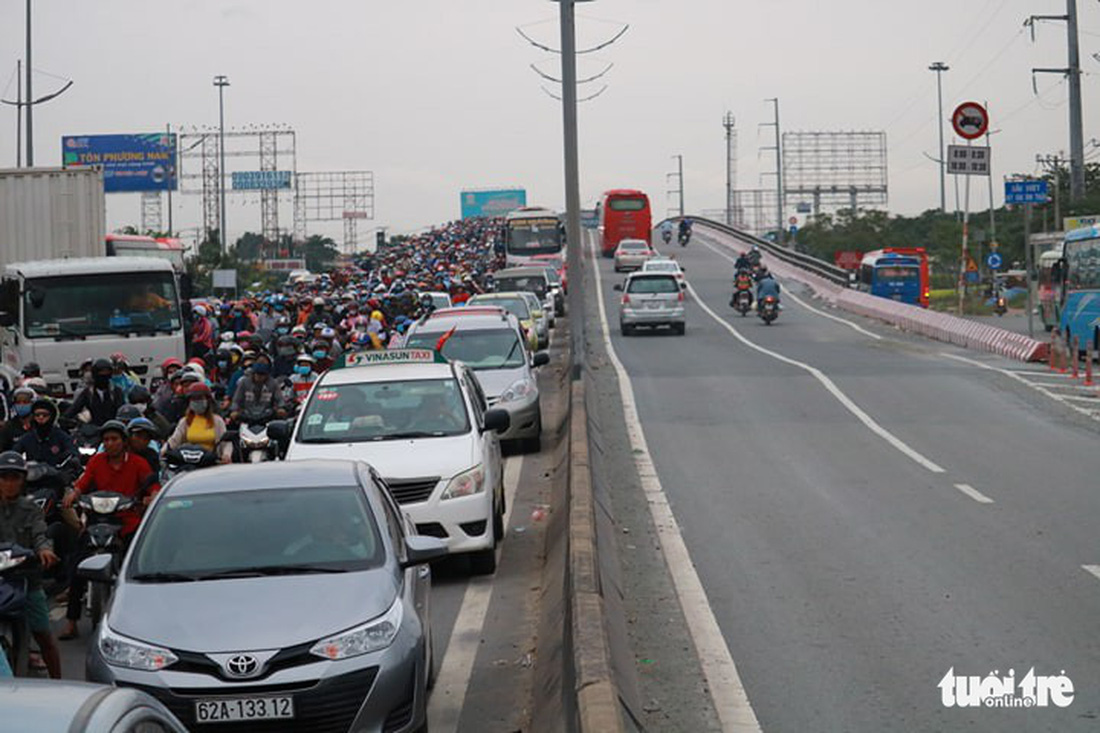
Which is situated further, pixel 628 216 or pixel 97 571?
pixel 628 216

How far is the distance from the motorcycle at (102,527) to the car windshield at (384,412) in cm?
273

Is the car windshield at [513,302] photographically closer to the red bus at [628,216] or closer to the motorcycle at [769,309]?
the motorcycle at [769,309]

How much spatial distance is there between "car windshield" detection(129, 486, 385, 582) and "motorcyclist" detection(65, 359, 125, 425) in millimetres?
7146

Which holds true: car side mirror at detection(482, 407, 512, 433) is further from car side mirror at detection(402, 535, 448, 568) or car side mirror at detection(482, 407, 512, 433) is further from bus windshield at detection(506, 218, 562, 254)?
bus windshield at detection(506, 218, 562, 254)

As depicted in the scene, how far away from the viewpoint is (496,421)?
46.1 feet

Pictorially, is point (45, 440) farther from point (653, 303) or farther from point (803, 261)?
point (803, 261)

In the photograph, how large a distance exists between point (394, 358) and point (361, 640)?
8.28 metres

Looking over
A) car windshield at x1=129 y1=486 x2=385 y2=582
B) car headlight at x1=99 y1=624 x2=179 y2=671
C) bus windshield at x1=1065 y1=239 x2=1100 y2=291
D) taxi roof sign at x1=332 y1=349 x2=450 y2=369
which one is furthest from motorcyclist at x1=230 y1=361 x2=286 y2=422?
bus windshield at x1=1065 y1=239 x2=1100 y2=291

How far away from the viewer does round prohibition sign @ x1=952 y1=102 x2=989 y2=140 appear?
40531mm

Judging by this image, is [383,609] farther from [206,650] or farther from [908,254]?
[908,254]

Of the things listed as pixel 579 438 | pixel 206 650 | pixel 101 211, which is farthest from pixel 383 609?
pixel 101 211

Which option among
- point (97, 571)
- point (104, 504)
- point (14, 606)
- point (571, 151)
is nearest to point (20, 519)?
point (14, 606)

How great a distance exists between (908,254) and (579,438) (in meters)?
46.5

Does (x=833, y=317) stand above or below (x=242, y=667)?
above
